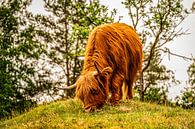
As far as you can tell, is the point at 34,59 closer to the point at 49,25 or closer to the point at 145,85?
the point at 49,25

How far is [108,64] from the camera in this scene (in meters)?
19.4

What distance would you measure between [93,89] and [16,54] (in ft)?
78.2

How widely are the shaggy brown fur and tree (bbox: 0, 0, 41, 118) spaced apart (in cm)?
1877

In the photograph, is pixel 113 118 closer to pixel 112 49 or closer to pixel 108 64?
pixel 108 64

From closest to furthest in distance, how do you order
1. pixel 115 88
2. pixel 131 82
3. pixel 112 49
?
pixel 115 88
pixel 112 49
pixel 131 82

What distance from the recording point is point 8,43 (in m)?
41.2

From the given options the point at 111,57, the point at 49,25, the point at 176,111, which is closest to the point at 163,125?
the point at 176,111

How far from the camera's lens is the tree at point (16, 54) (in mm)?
39688

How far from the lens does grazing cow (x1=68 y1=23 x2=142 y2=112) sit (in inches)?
701

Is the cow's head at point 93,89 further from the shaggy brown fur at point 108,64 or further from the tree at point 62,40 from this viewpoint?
the tree at point 62,40

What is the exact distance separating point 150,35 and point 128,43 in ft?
62.4

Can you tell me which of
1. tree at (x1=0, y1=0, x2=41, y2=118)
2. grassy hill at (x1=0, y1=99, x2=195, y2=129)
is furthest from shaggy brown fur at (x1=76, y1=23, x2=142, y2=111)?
tree at (x1=0, y1=0, x2=41, y2=118)

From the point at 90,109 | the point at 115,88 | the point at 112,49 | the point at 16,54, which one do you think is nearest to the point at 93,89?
the point at 90,109

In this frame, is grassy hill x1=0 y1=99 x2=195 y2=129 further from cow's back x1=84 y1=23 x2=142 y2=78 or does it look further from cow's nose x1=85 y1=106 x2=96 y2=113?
cow's back x1=84 y1=23 x2=142 y2=78
